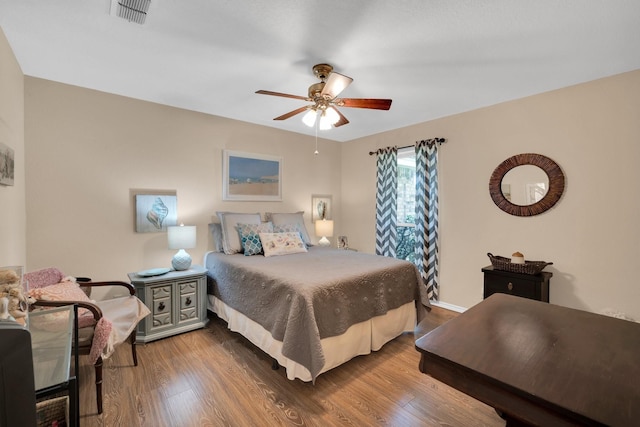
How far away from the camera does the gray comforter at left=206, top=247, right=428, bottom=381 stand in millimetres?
1964

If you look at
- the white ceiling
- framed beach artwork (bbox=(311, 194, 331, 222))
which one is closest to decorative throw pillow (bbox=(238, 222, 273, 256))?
framed beach artwork (bbox=(311, 194, 331, 222))

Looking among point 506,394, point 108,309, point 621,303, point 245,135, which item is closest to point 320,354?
point 506,394

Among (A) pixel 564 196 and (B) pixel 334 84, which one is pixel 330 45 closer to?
(B) pixel 334 84

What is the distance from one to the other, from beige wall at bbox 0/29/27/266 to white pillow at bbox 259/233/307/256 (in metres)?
1.98

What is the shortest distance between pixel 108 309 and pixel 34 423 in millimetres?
1976

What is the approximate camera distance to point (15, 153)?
219 cm

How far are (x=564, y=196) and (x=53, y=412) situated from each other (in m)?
Answer: 4.08

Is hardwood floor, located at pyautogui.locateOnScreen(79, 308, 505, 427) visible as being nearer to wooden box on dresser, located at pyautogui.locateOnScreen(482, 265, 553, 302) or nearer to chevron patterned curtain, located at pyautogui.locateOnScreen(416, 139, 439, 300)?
wooden box on dresser, located at pyautogui.locateOnScreen(482, 265, 553, 302)

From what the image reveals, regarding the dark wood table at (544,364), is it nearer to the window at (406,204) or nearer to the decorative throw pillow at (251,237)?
the decorative throw pillow at (251,237)

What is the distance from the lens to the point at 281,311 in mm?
2109

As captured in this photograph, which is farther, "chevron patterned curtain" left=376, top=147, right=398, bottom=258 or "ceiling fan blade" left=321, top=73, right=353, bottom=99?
"chevron patterned curtain" left=376, top=147, right=398, bottom=258

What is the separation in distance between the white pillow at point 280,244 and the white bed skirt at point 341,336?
0.74m

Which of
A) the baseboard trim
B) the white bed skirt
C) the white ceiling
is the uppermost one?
the white ceiling

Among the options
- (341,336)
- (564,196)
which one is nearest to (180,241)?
(341,336)
